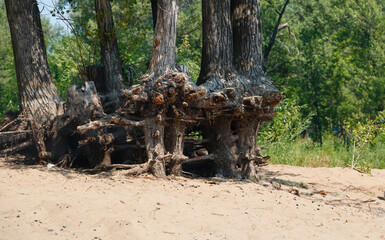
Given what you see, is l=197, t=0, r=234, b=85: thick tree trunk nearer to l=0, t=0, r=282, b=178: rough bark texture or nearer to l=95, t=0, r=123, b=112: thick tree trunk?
l=0, t=0, r=282, b=178: rough bark texture

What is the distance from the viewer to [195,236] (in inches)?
165

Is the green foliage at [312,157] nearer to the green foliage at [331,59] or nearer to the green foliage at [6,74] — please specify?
the green foliage at [331,59]

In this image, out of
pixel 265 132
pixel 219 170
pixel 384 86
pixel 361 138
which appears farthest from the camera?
pixel 384 86

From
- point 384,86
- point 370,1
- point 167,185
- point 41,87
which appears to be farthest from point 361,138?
point 370,1

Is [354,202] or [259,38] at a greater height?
[259,38]

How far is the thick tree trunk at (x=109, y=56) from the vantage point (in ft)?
24.2

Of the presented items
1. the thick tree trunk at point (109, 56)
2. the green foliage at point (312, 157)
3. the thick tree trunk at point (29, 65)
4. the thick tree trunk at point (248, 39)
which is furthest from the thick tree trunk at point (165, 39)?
the green foliage at point (312, 157)

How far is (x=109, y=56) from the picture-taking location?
7.44 m

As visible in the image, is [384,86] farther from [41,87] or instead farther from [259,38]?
[41,87]

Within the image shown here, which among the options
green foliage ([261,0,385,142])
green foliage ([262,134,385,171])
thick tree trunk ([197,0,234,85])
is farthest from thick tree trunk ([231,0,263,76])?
green foliage ([261,0,385,142])

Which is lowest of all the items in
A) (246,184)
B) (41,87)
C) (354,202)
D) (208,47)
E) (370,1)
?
(354,202)

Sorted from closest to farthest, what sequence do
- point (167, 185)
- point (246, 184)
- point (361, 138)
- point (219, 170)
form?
1. point (167, 185)
2. point (246, 184)
3. point (219, 170)
4. point (361, 138)

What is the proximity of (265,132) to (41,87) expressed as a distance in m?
6.89

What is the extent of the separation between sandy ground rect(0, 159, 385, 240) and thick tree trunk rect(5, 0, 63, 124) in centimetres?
108
